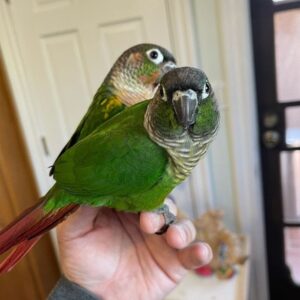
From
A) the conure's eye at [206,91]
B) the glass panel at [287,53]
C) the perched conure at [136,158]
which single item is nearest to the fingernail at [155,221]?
the perched conure at [136,158]

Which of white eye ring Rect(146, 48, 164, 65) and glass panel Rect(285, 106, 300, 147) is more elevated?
white eye ring Rect(146, 48, 164, 65)

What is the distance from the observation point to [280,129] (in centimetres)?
134

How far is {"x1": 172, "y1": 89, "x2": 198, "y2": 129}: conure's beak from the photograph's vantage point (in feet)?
1.48

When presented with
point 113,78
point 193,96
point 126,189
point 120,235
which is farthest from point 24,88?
point 193,96

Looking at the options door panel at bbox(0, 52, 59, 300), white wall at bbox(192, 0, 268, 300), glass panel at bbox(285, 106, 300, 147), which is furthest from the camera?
door panel at bbox(0, 52, 59, 300)

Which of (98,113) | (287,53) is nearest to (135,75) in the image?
(98,113)

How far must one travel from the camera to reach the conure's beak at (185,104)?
1.48ft

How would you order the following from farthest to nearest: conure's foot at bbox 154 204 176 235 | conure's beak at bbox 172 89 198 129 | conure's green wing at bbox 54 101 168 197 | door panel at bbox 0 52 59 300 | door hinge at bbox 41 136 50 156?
door hinge at bbox 41 136 50 156, door panel at bbox 0 52 59 300, conure's foot at bbox 154 204 176 235, conure's green wing at bbox 54 101 168 197, conure's beak at bbox 172 89 198 129

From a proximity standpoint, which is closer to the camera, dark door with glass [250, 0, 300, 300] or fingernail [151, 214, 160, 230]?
fingernail [151, 214, 160, 230]

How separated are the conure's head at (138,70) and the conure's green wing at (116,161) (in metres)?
0.17

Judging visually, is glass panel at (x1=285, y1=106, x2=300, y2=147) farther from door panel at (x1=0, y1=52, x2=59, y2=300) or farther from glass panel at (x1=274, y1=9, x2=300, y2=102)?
door panel at (x1=0, y1=52, x2=59, y2=300)

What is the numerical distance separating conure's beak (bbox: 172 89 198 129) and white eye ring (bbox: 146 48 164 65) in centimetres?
32

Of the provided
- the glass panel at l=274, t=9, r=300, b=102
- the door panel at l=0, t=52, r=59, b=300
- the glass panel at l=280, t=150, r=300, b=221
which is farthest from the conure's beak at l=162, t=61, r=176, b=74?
the door panel at l=0, t=52, r=59, b=300

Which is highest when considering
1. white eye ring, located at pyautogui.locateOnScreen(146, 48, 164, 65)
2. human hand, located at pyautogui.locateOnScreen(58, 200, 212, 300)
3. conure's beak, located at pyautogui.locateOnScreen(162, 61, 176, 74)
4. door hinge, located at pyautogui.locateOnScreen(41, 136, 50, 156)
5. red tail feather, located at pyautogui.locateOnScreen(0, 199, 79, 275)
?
white eye ring, located at pyautogui.locateOnScreen(146, 48, 164, 65)
